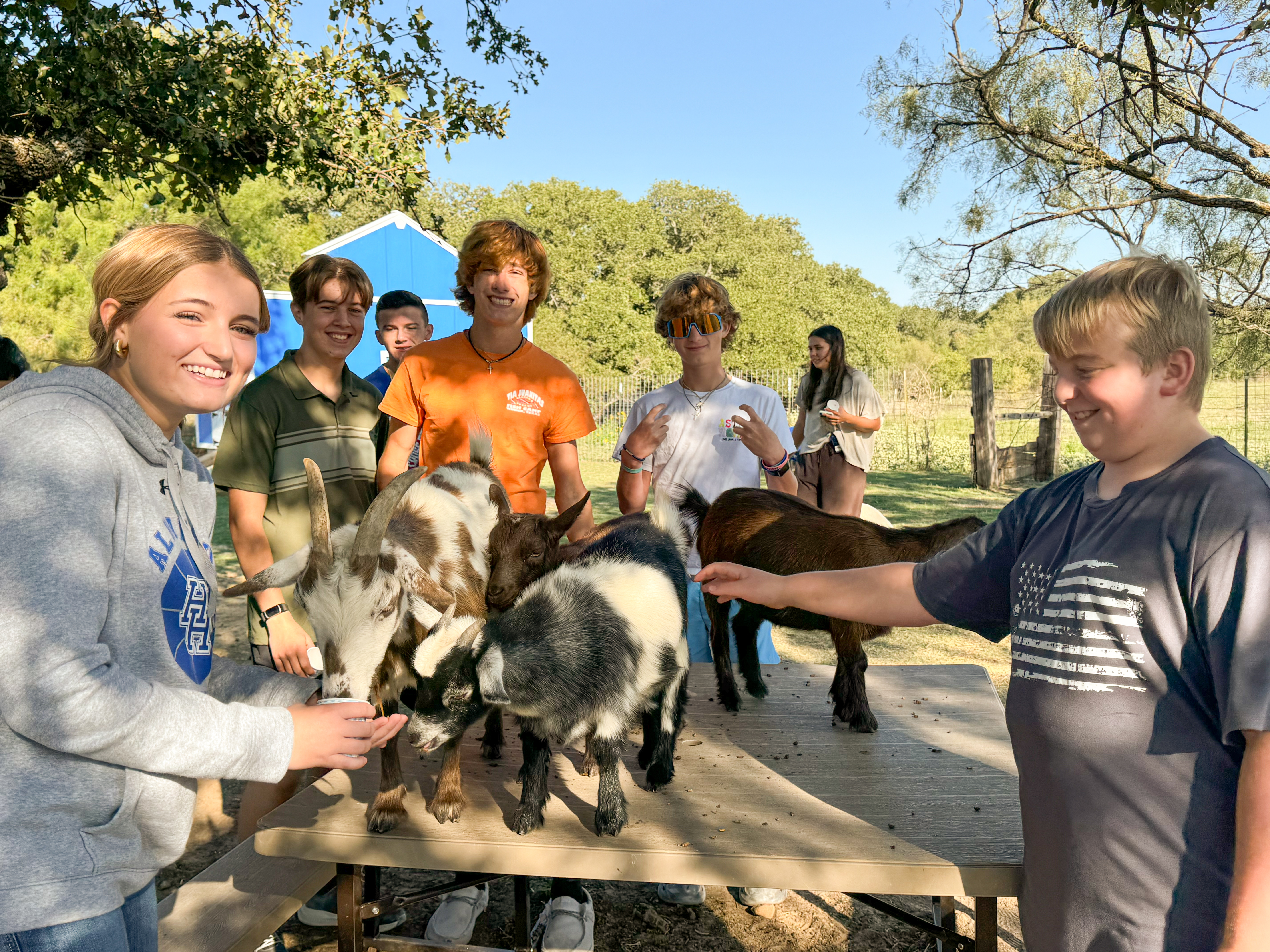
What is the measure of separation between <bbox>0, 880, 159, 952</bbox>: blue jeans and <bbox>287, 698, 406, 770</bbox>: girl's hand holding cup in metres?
0.39

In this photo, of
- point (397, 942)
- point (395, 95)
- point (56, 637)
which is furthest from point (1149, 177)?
point (56, 637)

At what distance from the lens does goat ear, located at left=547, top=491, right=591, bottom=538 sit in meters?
3.01

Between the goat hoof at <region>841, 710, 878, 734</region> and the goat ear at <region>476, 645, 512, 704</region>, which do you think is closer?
the goat ear at <region>476, 645, 512, 704</region>

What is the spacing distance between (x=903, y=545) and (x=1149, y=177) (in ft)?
21.4

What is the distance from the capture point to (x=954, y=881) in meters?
2.24

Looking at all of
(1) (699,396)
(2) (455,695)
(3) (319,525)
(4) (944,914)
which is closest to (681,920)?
(4) (944,914)

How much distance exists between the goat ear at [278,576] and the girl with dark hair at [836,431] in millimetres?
4785

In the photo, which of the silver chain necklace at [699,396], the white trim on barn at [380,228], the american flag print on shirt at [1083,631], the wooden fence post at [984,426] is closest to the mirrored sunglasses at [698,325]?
the silver chain necklace at [699,396]

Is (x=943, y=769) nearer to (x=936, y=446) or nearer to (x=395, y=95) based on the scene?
(x=395, y=95)

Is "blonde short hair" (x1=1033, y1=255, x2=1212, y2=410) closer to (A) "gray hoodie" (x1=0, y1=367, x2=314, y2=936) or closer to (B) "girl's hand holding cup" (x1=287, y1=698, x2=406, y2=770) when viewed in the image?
(B) "girl's hand holding cup" (x1=287, y1=698, x2=406, y2=770)

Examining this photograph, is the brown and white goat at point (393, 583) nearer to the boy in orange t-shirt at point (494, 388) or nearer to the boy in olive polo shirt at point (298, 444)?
the boy in orange t-shirt at point (494, 388)

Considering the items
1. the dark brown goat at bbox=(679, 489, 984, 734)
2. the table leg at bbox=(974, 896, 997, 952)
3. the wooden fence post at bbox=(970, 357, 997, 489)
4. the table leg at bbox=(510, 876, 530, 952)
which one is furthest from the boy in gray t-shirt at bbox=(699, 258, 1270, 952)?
the wooden fence post at bbox=(970, 357, 997, 489)

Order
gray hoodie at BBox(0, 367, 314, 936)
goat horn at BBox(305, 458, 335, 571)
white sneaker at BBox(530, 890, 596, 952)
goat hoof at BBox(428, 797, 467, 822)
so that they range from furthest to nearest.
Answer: white sneaker at BBox(530, 890, 596, 952) < goat hoof at BBox(428, 797, 467, 822) < goat horn at BBox(305, 458, 335, 571) < gray hoodie at BBox(0, 367, 314, 936)

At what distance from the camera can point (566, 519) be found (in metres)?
3.02
